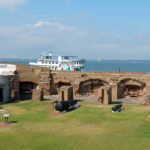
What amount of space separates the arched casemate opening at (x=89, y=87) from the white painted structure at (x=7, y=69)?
10.0m

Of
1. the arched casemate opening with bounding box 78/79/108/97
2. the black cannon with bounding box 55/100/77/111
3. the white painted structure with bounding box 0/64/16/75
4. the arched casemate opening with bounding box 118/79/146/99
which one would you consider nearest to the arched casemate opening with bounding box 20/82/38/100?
the white painted structure with bounding box 0/64/16/75

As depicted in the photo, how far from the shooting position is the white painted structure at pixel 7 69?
30.4 m

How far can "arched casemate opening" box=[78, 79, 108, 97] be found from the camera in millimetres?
31917

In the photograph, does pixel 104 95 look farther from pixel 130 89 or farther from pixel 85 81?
pixel 85 81

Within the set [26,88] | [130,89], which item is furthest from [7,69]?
[130,89]

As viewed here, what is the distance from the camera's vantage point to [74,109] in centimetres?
2317

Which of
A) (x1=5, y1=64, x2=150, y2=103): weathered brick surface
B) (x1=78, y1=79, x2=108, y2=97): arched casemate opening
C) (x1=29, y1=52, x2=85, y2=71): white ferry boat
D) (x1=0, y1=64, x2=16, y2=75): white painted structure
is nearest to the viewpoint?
(x1=5, y1=64, x2=150, y2=103): weathered brick surface

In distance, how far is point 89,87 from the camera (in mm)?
32312

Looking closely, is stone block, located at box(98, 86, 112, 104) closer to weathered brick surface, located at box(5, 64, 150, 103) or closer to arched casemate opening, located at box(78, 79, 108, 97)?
weathered brick surface, located at box(5, 64, 150, 103)

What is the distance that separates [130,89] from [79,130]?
16.3 meters

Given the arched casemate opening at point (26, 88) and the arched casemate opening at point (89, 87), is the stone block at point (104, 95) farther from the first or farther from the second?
the arched casemate opening at point (26, 88)

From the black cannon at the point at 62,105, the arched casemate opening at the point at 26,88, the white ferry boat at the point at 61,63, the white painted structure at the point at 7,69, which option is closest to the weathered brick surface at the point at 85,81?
the arched casemate opening at the point at 26,88

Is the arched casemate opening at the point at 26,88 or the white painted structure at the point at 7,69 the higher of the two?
the white painted structure at the point at 7,69

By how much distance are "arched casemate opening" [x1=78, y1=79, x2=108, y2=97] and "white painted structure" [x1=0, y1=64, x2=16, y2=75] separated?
10.0 m
